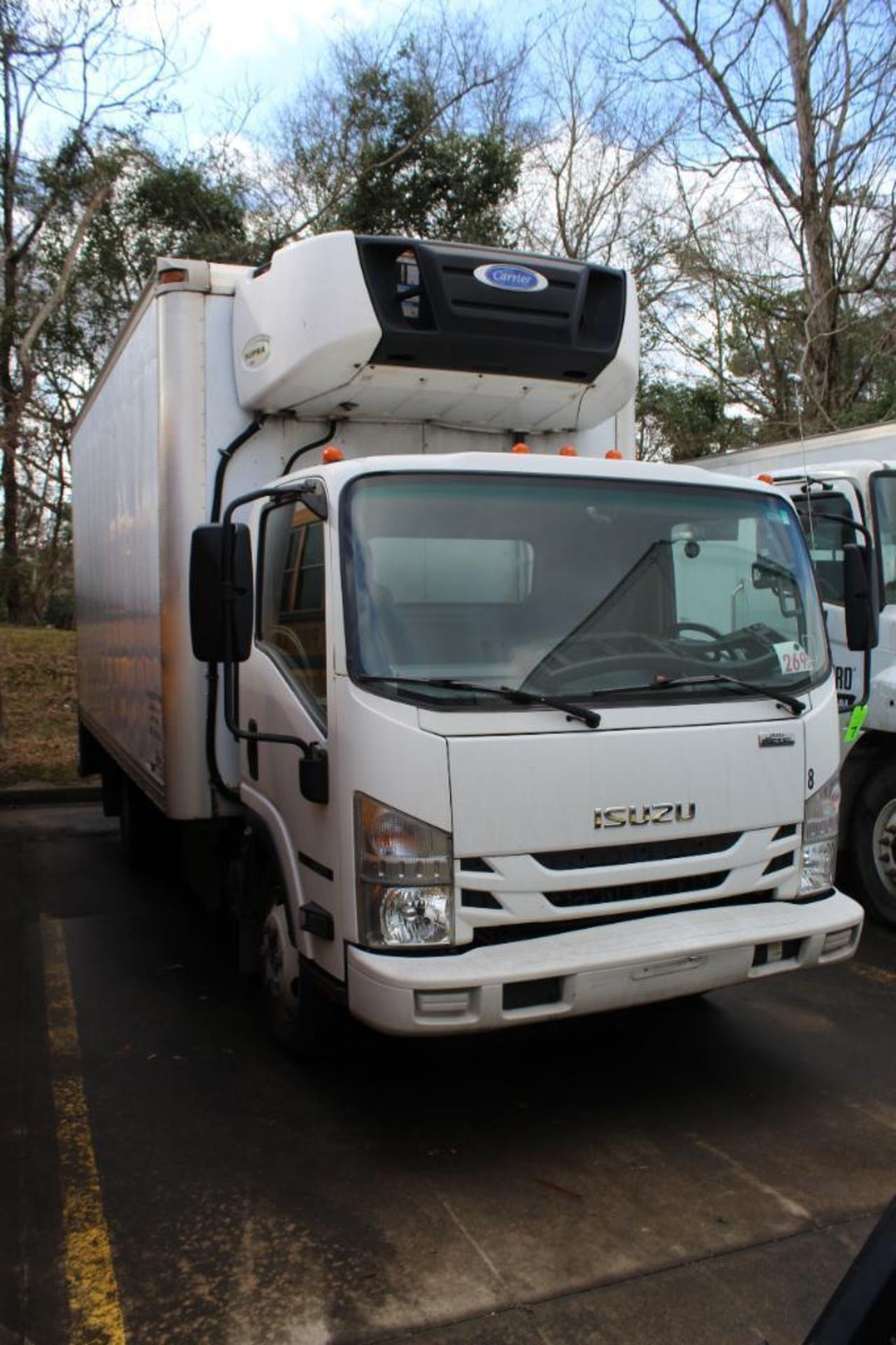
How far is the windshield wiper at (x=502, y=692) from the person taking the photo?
12.0ft

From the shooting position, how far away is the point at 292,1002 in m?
4.42

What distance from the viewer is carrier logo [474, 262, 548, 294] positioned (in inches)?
186

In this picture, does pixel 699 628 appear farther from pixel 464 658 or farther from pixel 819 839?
pixel 464 658

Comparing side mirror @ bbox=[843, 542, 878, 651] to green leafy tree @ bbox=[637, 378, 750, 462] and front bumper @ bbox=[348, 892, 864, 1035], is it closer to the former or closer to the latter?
front bumper @ bbox=[348, 892, 864, 1035]

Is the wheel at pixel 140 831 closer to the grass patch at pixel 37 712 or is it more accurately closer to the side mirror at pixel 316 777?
the grass patch at pixel 37 712

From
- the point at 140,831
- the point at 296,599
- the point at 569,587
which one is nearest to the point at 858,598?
the point at 569,587

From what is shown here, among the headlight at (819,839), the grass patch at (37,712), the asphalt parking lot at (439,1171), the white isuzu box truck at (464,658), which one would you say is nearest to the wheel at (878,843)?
the asphalt parking lot at (439,1171)

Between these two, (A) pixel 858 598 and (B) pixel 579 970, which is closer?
(B) pixel 579 970

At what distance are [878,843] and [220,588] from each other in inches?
165

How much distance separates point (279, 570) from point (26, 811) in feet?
23.9

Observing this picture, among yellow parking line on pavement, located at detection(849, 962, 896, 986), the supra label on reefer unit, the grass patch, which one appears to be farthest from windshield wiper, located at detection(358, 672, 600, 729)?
the grass patch

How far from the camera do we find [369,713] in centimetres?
362

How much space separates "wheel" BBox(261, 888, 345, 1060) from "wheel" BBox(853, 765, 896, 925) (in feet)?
11.3

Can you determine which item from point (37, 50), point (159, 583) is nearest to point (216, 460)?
point (159, 583)
